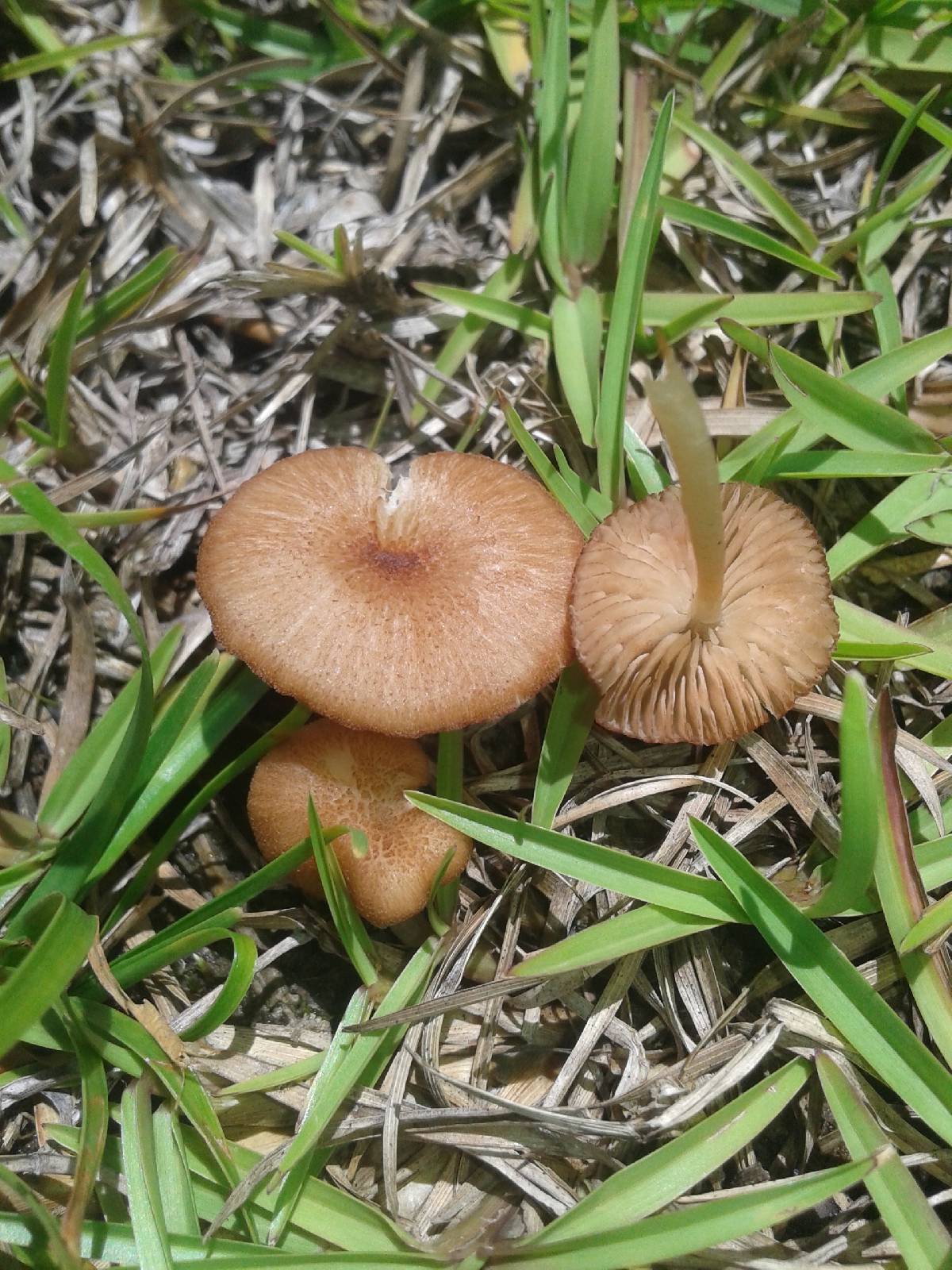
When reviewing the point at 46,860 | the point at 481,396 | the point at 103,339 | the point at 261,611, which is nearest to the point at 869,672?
the point at 481,396

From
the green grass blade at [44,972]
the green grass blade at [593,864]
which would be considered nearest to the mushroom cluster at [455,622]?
the green grass blade at [593,864]

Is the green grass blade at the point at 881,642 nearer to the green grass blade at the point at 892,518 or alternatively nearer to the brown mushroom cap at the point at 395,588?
the green grass blade at the point at 892,518

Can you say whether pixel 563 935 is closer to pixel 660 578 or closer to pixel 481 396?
pixel 660 578

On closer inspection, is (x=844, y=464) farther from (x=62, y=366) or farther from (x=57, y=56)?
(x=57, y=56)

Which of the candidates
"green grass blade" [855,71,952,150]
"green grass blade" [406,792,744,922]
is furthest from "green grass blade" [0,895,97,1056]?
"green grass blade" [855,71,952,150]

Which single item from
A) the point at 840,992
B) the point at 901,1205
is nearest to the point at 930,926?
the point at 840,992
